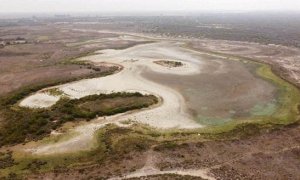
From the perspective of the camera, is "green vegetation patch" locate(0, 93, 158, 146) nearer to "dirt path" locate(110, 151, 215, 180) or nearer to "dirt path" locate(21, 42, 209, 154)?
"dirt path" locate(21, 42, 209, 154)

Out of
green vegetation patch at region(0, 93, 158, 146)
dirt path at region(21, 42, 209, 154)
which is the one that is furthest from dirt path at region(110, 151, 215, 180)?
green vegetation patch at region(0, 93, 158, 146)

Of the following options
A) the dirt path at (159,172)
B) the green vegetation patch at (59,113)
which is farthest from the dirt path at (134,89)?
the dirt path at (159,172)

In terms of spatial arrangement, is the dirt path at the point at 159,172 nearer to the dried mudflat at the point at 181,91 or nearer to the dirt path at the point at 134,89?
the dirt path at the point at 134,89

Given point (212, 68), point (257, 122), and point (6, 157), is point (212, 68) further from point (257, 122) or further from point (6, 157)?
point (6, 157)

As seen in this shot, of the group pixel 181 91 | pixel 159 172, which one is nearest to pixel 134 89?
pixel 181 91

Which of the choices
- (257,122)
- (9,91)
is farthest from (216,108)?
(9,91)
